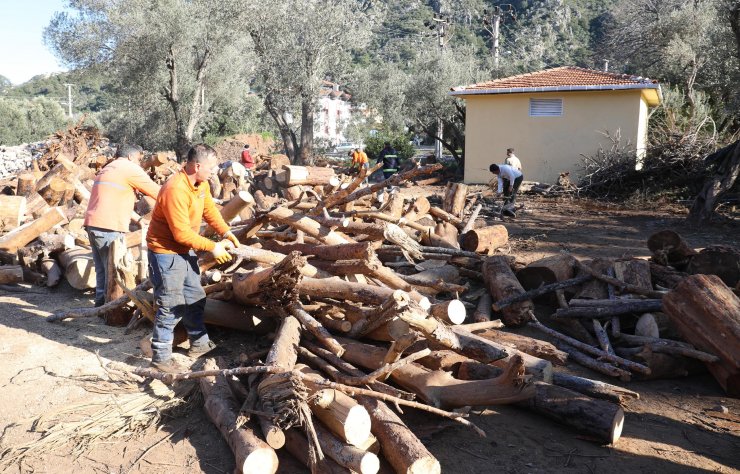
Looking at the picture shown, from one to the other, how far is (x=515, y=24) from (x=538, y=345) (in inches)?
2697

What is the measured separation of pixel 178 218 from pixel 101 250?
219 centimetres

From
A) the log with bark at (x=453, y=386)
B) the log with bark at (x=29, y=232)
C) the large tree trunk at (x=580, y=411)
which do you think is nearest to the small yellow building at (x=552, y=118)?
the log with bark at (x=29, y=232)

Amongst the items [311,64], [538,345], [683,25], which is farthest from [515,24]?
[538,345]

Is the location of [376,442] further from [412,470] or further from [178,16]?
[178,16]

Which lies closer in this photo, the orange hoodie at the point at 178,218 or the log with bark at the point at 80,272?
the orange hoodie at the point at 178,218

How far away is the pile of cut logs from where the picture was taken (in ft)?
11.2

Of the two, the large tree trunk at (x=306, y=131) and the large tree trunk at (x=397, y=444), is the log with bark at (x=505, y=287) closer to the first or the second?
the large tree trunk at (x=397, y=444)

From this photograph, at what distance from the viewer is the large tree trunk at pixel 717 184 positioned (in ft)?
37.3

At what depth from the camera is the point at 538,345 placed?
4969 mm

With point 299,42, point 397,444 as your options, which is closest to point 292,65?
point 299,42

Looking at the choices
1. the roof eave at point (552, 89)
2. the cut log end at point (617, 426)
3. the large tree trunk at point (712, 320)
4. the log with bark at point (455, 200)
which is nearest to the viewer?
the cut log end at point (617, 426)

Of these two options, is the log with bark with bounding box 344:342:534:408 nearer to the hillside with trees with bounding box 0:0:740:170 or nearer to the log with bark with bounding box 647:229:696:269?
the log with bark with bounding box 647:229:696:269

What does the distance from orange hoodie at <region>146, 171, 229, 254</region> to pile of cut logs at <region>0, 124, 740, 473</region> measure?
24.4 inches

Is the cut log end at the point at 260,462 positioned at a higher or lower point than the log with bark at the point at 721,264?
lower
